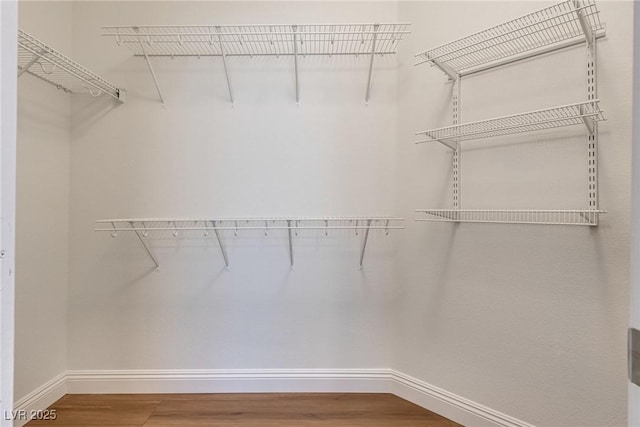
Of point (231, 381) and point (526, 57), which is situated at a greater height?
point (526, 57)

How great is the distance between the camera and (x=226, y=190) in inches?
77.0

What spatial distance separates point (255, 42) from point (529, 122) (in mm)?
1467

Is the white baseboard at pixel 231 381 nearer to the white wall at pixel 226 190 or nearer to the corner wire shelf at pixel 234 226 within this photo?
the white wall at pixel 226 190

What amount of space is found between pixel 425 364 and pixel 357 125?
4.46 ft

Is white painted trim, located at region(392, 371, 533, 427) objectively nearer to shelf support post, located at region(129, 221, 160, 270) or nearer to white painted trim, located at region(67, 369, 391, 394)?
white painted trim, located at region(67, 369, 391, 394)

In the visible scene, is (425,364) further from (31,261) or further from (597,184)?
(31,261)

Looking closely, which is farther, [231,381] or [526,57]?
[231,381]

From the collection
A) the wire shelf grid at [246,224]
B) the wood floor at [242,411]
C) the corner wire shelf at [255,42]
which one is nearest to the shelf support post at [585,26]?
the corner wire shelf at [255,42]

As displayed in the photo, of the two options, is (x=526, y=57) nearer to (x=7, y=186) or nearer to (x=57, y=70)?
(x=7, y=186)

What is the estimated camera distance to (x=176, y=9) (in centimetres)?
195

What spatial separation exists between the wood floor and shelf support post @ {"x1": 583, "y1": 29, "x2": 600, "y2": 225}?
121 cm

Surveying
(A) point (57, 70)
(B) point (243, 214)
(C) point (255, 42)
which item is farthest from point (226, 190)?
(A) point (57, 70)

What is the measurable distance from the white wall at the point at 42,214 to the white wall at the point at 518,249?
1889mm

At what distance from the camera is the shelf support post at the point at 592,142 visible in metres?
1.29
